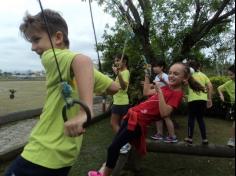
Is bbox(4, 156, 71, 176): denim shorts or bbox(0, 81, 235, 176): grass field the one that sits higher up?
bbox(4, 156, 71, 176): denim shorts

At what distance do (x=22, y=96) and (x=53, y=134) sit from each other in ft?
28.0

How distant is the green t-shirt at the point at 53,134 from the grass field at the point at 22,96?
690cm

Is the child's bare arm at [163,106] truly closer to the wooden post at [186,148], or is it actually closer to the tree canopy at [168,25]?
the wooden post at [186,148]

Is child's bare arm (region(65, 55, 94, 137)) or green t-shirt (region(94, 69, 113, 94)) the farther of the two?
green t-shirt (region(94, 69, 113, 94))

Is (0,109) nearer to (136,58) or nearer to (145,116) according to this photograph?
(136,58)

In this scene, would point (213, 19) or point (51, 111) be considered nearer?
point (51, 111)

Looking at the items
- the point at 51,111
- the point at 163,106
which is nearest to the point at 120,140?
the point at 163,106

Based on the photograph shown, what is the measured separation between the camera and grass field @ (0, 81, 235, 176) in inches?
229

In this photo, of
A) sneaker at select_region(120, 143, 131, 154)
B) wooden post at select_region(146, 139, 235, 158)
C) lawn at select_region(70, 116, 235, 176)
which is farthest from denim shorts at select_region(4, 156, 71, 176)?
lawn at select_region(70, 116, 235, 176)

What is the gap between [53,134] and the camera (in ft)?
6.57

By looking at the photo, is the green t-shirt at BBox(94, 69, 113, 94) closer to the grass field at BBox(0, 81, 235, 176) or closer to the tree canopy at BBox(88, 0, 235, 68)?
the grass field at BBox(0, 81, 235, 176)

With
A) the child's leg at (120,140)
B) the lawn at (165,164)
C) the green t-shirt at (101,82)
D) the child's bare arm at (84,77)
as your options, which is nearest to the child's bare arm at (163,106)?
the child's leg at (120,140)

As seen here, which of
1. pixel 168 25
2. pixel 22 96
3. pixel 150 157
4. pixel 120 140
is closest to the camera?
pixel 120 140

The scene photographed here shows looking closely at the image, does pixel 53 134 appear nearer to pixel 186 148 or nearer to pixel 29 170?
pixel 29 170
